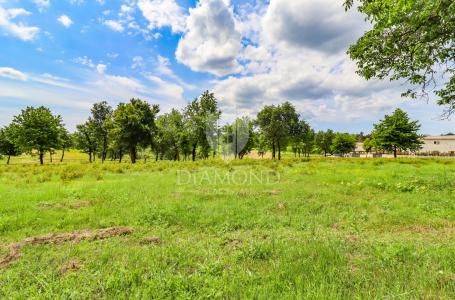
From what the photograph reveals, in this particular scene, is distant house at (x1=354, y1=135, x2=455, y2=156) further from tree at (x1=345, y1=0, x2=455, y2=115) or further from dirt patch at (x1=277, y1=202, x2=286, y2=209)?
dirt patch at (x1=277, y1=202, x2=286, y2=209)

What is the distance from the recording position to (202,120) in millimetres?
41375

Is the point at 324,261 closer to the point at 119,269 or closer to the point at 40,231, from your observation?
the point at 119,269

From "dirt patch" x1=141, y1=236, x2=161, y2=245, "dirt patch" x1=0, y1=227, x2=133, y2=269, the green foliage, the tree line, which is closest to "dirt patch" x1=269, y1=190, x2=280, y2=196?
"dirt patch" x1=141, y1=236, x2=161, y2=245

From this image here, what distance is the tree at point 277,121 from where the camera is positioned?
5069cm

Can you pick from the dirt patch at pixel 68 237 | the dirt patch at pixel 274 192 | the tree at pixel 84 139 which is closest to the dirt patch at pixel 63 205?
the dirt patch at pixel 68 237

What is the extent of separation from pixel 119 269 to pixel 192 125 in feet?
127

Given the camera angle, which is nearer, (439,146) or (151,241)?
(151,241)

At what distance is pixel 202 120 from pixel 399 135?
4263cm

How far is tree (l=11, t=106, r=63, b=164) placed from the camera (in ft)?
124

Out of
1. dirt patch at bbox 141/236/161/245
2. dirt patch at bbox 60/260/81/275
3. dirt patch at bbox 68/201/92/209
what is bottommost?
dirt patch at bbox 60/260/81/275

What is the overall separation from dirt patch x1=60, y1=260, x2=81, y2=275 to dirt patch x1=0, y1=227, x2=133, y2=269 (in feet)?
4.20

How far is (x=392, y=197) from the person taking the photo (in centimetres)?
1029

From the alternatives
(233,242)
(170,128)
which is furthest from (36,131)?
(233,242)

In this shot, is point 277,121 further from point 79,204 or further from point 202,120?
point 79,204
